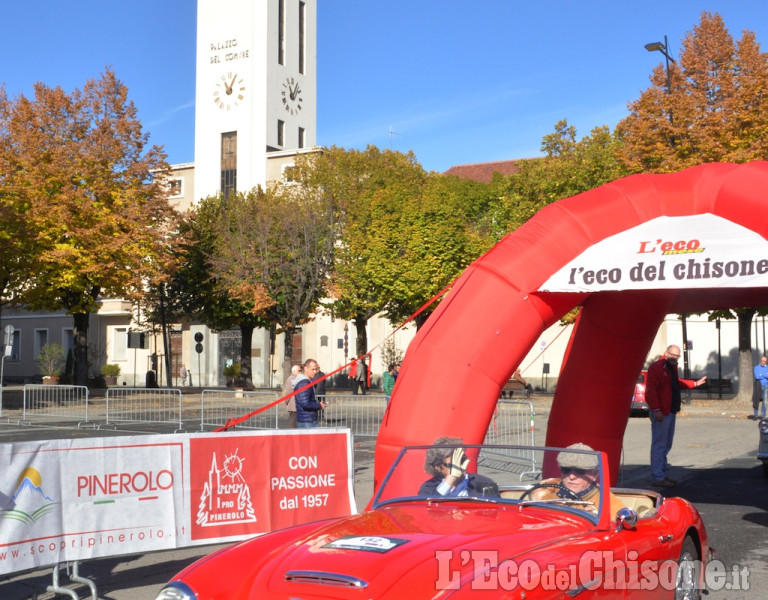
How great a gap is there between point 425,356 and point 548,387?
150ft

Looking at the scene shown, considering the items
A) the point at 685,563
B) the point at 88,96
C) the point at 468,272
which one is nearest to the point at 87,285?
the point at 88,96

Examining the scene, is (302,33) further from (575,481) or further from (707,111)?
(575,481)

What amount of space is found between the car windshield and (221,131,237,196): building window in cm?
6233

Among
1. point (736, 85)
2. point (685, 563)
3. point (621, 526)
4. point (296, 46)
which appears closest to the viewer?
point (621, 526)

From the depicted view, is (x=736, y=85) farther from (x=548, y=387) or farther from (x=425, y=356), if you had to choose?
(x=425, y=356)

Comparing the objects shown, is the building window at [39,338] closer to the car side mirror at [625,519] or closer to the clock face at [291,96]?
the clock face at [291,96]

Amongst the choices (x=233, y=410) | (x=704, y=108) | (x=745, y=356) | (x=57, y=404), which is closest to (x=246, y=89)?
(x=704, y=108)

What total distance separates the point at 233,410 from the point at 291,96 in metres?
46.8

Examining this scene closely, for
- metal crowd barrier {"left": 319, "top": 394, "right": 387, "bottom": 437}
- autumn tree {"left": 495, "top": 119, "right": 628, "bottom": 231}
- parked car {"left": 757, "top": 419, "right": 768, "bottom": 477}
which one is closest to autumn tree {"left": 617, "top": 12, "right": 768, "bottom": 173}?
autumn tree {"left": 495, "top": 119, "right": 628, "bottom": 231}

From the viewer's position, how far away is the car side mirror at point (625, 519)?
543cm

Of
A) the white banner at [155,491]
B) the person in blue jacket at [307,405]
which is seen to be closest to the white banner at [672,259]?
the white banner at [155,491]

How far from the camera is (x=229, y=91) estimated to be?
220ft

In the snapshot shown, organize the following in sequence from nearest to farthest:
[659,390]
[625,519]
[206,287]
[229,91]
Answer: [625,519] → [659,390] → [206,287] → [229,91]

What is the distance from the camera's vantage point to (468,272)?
377 inches
